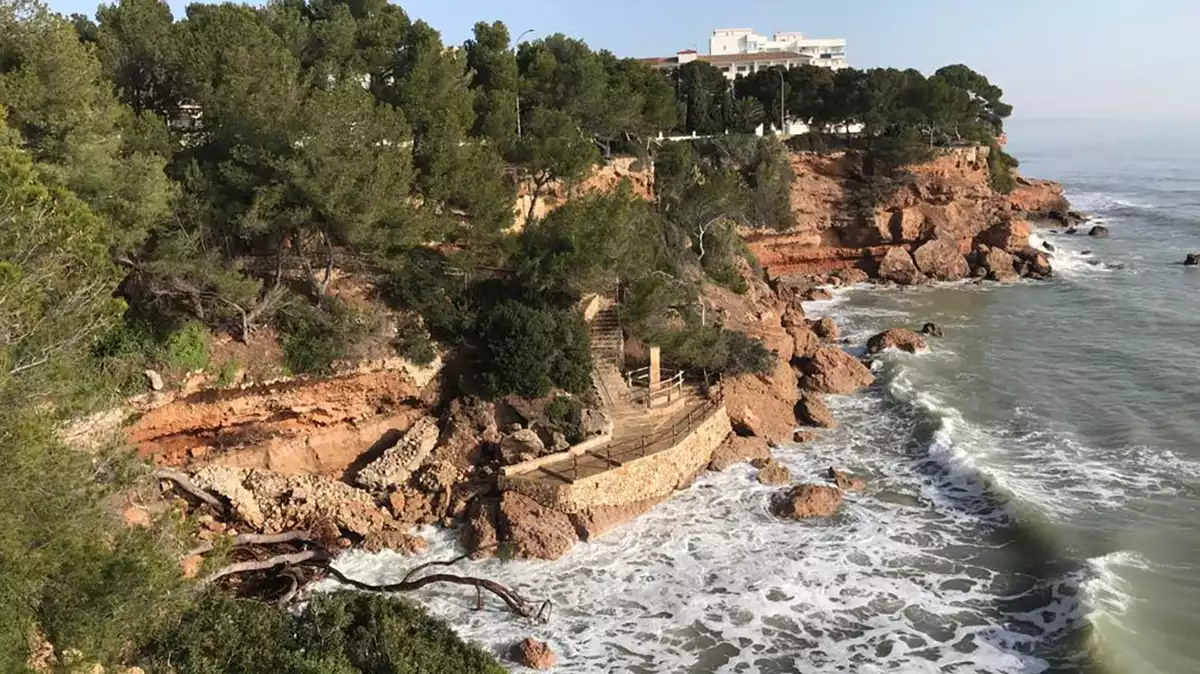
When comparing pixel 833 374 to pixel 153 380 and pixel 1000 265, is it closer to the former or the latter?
pixel 153 380

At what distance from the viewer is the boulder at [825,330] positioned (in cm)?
3654

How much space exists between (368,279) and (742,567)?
13396mm

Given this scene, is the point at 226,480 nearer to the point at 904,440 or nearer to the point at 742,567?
the point at 742,567

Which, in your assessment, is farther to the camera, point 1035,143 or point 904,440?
point 1035,143

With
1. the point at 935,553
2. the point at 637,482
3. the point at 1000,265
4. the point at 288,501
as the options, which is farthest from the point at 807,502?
the point at 1000,265

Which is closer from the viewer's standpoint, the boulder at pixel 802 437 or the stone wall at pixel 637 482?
the stone wall at pixel 637 482

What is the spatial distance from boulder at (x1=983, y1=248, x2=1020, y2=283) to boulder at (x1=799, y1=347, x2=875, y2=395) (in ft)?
71.4

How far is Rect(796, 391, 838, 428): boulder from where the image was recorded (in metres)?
27.0

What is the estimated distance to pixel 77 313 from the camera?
1198 cm

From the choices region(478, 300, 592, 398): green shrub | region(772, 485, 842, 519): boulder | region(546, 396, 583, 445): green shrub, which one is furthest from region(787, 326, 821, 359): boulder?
region(546, 396, 583, 445): green shrub

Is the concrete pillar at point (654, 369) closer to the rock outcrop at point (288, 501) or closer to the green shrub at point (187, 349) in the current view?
the rock outcrop at point (288, 501)

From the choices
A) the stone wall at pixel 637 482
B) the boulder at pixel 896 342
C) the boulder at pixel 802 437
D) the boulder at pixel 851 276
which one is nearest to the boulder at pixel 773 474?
the stone wall at pixel 637 482

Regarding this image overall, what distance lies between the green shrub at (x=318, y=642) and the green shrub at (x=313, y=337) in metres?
7.93

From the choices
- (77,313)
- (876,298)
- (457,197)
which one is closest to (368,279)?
(457,197)
